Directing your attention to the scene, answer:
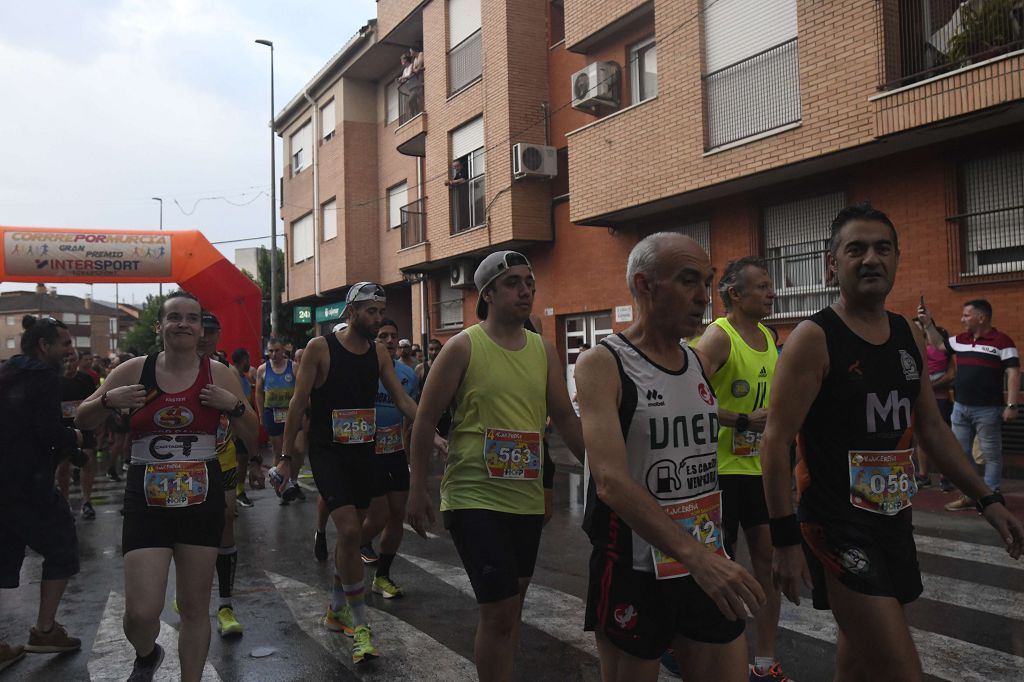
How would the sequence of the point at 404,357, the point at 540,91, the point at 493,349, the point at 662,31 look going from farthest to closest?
the point at 540,91 → the point at 662,31 → the point at 404,357 → the point at 493,349

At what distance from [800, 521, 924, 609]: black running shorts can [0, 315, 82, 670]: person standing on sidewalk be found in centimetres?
Result: 430

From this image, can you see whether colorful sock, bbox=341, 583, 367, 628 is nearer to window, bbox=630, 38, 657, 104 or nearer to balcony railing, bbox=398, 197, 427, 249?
window, bbox=630, 38, 657, 104

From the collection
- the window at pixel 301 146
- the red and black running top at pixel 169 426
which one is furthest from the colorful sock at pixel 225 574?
the window at pixel 301 146

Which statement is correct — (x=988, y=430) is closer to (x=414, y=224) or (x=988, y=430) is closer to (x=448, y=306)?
(x=448, y=306)

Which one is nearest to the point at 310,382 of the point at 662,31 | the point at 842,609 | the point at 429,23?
the point at 842,609

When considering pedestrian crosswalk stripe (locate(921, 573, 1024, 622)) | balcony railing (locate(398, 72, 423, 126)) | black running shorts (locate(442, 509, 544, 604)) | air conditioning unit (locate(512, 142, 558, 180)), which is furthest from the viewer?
balcony railing (locate(398, 72, 423, 126))

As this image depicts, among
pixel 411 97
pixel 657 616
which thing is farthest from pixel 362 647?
pixel 411 97

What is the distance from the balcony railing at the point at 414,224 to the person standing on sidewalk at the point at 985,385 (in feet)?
51.4

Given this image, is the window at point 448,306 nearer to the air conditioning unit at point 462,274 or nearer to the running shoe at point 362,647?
the air conditioning unit at point 462,274

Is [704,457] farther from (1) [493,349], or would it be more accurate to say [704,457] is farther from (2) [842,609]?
(1) [493,349]

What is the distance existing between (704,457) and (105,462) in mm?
16119

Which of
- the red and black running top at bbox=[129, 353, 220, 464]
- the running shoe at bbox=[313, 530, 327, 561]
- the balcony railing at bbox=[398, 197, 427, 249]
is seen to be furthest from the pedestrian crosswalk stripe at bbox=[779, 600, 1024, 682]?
the balcony railing at bbox=[398, 197, 427, 249]

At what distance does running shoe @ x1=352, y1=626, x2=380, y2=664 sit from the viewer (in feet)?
14.4

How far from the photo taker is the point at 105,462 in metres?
16.0
